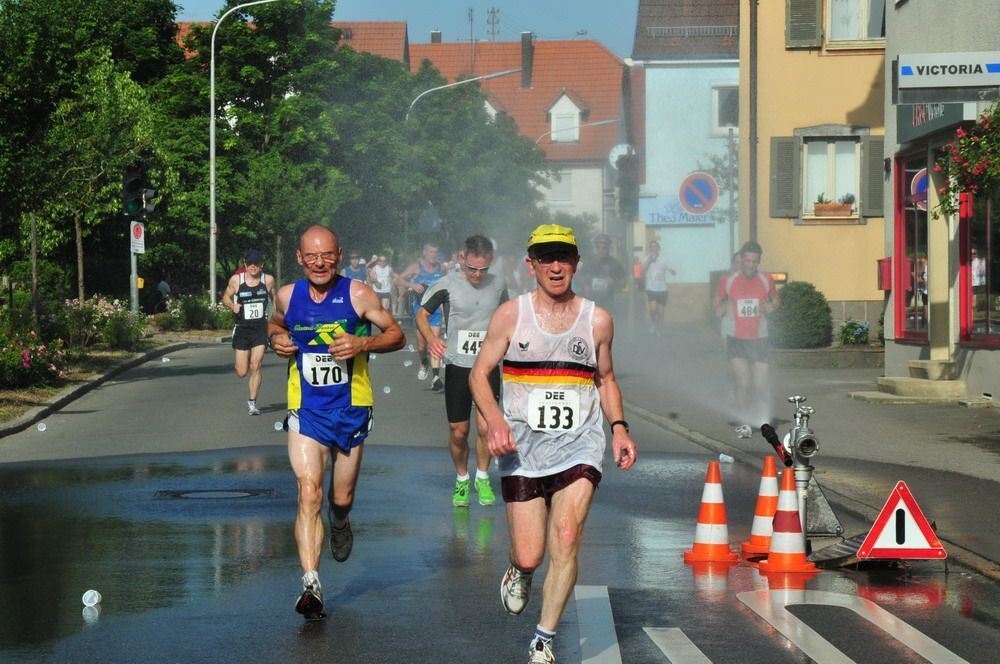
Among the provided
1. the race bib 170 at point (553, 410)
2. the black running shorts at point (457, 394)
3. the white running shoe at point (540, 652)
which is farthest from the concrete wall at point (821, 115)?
the white running shoe at point (540, 652)

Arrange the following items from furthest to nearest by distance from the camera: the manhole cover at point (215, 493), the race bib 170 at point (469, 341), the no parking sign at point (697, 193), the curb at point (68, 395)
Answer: the no parking sign at point (697, 193) → the curb at point (68, 395) → the manhole cover at point (215, 493) → the race bib 170 at point (469, 341)

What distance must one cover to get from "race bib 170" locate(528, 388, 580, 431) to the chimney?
102690 millimetres

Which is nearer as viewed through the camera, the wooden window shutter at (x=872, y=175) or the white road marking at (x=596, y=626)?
the white road marking at (x=596, y=626)

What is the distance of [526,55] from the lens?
109m

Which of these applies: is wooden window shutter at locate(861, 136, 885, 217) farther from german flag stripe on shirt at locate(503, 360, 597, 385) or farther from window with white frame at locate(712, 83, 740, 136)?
german flag stripe on shirt at locate(503, 360, 597, 385)

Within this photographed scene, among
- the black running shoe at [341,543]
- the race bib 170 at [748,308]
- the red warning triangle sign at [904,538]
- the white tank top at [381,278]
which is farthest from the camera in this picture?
the white tank top at [381,278]

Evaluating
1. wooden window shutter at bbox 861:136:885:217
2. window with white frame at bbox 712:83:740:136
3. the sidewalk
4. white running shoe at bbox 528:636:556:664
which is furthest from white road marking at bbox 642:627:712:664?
window with white frame at bbox 712:83:740:136

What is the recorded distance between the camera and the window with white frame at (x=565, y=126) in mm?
104050

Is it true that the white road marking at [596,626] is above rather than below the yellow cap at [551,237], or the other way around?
below

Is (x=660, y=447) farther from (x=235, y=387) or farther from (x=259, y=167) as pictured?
(x=259, y=167)

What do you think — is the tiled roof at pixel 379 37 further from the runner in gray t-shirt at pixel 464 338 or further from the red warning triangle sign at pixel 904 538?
the red warning triangle sign at pixel 904 538

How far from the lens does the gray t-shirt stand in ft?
38.8

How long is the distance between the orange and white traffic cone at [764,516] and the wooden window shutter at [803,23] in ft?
76.5

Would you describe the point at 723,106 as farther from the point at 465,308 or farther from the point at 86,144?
the point at 465,308
